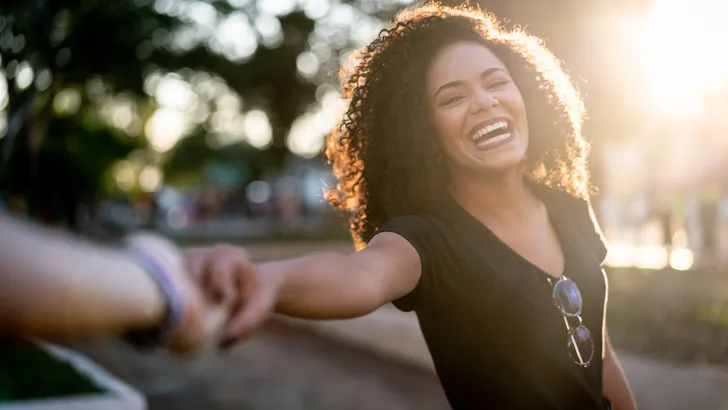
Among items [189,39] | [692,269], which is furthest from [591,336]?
[189,39]

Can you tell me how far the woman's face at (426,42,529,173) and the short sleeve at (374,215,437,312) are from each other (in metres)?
0.27

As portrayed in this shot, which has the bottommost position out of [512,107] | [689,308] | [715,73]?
[689,308]

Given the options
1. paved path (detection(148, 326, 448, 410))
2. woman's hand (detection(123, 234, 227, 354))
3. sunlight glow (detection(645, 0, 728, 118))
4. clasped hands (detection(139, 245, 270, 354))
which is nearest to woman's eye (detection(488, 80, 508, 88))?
clasped hands (detection(139, 245, 270, 354))

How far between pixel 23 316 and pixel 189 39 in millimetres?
23296

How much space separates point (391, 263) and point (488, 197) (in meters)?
0.51

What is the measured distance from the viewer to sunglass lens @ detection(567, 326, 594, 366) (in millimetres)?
1862

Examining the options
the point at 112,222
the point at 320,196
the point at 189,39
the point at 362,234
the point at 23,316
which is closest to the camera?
the point at 23,316

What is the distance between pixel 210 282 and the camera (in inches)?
35.4

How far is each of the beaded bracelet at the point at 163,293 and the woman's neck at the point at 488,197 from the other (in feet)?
4.03

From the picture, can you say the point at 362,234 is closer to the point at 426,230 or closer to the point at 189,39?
the point at 426,230

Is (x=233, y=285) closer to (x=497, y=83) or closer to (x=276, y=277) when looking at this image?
(x=276, y=277)

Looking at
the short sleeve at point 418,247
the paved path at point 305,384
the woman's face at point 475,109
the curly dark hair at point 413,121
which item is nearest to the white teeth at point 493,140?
the woman's face at point 475,109

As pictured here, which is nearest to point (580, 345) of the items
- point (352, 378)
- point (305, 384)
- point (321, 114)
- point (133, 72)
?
point (305, 384)

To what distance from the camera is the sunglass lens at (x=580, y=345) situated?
186 centimetres
